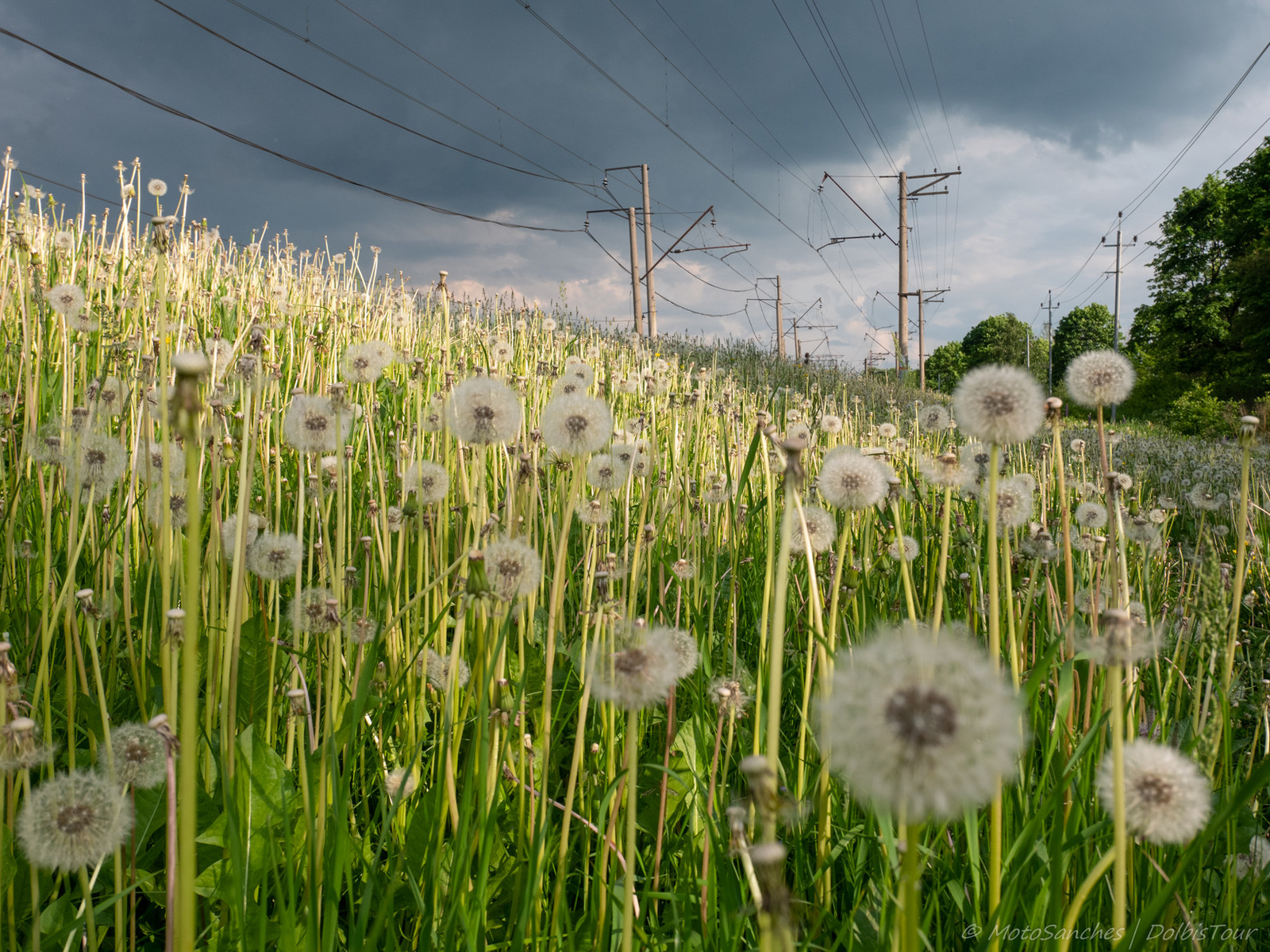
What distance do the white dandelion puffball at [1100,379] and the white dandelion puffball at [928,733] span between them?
104cm

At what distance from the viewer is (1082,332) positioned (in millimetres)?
57250

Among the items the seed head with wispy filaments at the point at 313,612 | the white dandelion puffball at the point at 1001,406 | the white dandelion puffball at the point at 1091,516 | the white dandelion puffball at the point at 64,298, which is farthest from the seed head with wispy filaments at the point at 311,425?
the white dandelion puffball at the point at 1091,516

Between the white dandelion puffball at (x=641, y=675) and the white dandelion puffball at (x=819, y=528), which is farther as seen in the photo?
the white dandelion puffball at (x=819, y=528)

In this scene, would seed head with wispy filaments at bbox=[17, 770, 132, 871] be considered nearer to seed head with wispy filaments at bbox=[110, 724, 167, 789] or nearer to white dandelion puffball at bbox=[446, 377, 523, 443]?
seed head with wispy filaments at bbox=[110, 724, 167, 789]

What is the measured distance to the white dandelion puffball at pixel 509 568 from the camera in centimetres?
95

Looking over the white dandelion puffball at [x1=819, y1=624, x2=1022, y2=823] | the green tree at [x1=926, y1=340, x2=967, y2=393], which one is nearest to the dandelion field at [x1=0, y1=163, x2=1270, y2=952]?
the white dandelion puffball at [x1=819, y1=624, x2=1022, y2=823]

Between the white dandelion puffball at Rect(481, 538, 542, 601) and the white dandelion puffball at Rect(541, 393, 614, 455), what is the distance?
0.24m

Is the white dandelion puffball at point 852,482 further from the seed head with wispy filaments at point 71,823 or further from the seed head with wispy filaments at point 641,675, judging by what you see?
the seed head with wispy filaments at point 71,823

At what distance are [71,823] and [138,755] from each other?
4.5 inches

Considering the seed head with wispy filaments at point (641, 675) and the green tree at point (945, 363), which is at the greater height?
the green tree at point (945, 363)

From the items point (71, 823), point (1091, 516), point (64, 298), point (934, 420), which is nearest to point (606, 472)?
point (934, 420)

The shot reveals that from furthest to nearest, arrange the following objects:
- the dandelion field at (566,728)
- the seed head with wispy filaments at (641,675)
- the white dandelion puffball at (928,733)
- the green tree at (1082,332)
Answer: the green tree at (1082,332)
the seed head with wispy filaments at (641,675)
the dandelion field at (566,728)
the white dandelion puffball at (928,733)

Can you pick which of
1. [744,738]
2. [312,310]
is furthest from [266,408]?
[312,310]

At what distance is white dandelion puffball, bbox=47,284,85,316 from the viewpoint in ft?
6.13
